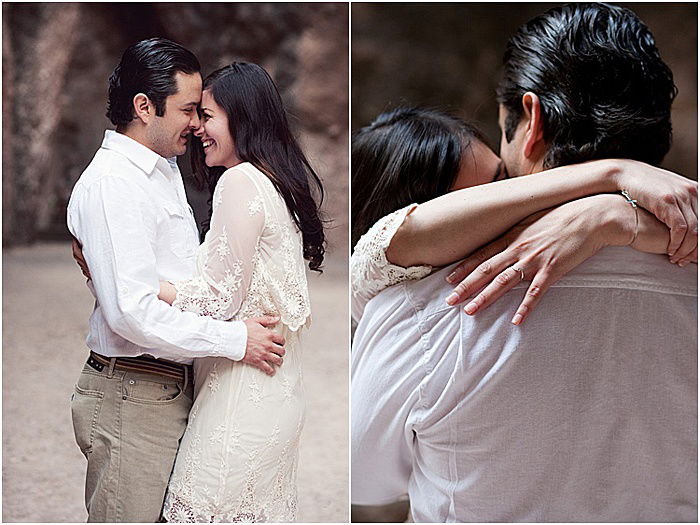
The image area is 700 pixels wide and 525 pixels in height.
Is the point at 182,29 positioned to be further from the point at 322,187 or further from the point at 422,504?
the point at 422,504

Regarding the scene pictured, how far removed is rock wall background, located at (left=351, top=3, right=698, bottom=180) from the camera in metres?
2.57

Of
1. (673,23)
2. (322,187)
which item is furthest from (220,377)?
(673,23)

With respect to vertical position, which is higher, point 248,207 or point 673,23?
point 673,23

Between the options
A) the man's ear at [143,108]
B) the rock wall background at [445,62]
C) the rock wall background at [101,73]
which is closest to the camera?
the man's ear at [143,108]

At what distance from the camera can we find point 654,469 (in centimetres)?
155

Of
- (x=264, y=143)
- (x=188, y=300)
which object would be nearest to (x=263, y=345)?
(x=188, y=300)

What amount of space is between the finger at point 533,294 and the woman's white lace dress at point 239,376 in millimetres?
375

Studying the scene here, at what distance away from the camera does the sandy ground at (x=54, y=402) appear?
1.77 meters

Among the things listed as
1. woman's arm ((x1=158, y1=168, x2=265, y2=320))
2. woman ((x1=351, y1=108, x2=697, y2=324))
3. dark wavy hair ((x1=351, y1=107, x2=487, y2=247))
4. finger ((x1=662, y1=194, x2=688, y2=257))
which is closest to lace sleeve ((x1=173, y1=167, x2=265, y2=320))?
woman's arm ((x1=158, y1=168, x2=265, y2=320))

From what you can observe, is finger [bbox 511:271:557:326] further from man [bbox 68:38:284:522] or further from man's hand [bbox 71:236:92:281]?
man's hand [bbox 71:236:92:281]

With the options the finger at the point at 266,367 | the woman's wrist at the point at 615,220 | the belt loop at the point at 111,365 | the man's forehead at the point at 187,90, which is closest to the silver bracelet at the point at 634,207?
the woman's wrist at the point at 615,220

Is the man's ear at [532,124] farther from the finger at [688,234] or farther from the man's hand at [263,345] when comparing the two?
the man's hand at [263,345]

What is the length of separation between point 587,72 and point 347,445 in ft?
3.27

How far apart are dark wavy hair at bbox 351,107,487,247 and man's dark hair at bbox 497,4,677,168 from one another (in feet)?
0.60
